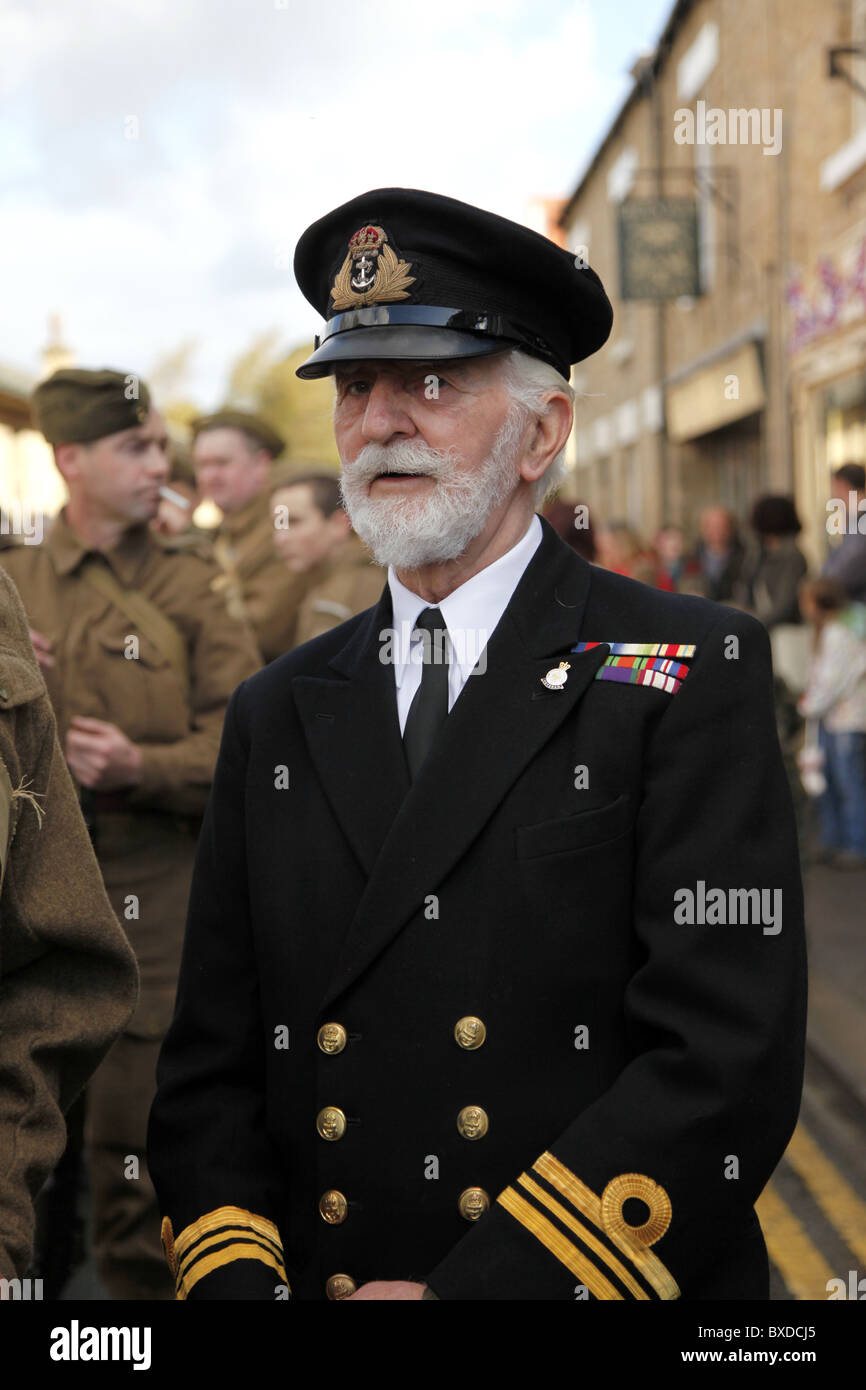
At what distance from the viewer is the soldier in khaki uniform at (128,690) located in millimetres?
3607

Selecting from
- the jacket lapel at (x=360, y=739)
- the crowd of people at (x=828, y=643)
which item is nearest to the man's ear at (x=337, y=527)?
the crowd of people at (x=828, y=643)

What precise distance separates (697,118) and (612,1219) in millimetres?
18833

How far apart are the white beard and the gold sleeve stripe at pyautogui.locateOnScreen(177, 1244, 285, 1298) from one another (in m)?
0.91

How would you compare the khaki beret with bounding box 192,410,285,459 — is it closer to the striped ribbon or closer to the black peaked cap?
the black peaked cap

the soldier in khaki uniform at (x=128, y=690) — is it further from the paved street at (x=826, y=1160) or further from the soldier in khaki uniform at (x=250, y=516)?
the soldier in khaki uniform at (x=250, y=516)

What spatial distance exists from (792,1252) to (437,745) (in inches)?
105

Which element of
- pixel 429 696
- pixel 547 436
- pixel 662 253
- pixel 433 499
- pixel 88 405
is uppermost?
pixel 662 253

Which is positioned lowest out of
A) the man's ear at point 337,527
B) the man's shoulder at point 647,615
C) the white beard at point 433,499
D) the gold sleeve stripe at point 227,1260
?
the gold sleeve stripe at point 227,1260

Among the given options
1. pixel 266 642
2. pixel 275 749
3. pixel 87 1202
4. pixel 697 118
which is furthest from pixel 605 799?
pixel 697 118

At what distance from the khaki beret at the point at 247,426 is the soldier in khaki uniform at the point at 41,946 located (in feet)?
12.2

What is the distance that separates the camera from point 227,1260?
193 cm

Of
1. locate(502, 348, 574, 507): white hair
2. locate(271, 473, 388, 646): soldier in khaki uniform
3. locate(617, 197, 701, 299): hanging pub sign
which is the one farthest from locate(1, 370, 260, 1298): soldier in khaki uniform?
locate(617, 197, 701, 299): hanging pub sign
